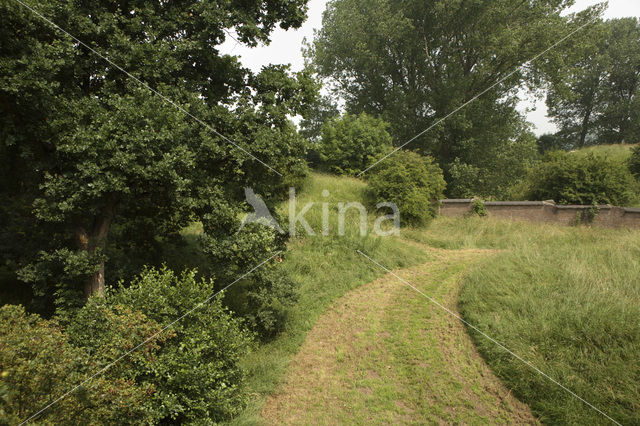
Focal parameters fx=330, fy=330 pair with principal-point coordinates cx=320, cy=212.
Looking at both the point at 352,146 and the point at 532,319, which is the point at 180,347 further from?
the point at 352,146

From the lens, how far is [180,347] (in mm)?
6109

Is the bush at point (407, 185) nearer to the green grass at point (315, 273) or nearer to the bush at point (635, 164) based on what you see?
the green grass at point (315, 273)

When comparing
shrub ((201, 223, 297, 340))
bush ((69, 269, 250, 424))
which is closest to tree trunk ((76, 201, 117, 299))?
bush ((69, 269, 250, 424))

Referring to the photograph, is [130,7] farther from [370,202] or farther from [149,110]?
[370,202]

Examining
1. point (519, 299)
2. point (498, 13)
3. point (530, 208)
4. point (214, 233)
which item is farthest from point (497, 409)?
point (498, 13)

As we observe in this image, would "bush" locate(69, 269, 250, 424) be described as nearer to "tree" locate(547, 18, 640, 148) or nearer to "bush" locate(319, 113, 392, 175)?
"bush" locate(319, 113, 392, 175)

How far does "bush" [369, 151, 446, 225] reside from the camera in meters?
16.6

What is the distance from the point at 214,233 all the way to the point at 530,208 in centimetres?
1692

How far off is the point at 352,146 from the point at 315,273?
11788 millimetres

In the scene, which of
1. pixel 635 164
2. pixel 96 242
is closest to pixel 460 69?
pixel 635 164

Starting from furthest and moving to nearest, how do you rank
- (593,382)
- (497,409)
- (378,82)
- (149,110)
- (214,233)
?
(378,82) < (214,233) < (149,110) < (497,409) < (593,382)

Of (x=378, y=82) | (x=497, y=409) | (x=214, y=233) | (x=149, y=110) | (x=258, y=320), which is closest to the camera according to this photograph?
(x=497, y=409)

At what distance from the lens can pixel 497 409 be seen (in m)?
6.25

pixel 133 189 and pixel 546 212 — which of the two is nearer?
pixel 133 189
